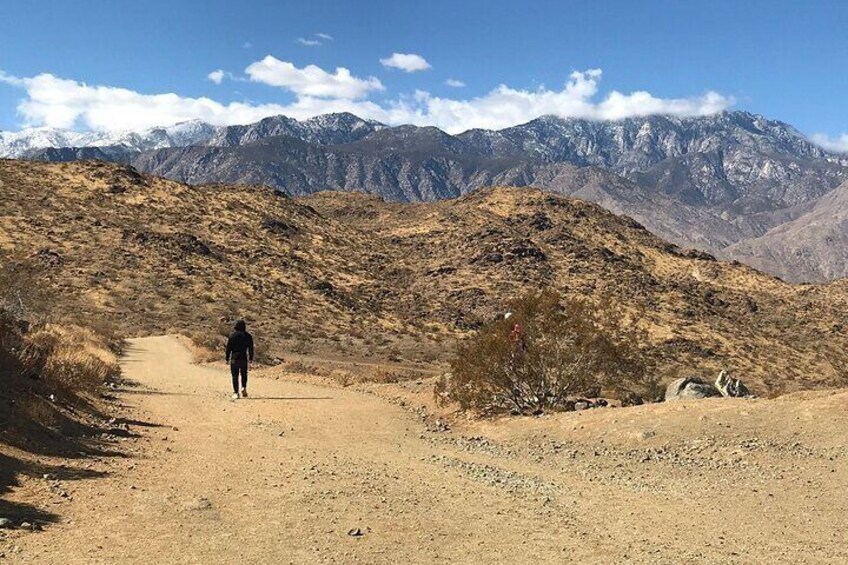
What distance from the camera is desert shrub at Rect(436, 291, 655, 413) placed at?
58.5ft

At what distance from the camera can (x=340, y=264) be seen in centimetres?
7106

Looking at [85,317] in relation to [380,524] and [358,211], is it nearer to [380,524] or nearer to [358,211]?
[380,524]

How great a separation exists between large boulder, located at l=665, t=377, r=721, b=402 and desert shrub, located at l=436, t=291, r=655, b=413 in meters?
2.08

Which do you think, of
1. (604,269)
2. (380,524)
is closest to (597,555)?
(380,524)

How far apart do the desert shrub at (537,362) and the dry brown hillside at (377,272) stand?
974 inches

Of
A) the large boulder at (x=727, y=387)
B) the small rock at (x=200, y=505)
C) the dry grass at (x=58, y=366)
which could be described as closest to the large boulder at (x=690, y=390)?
the large boulder at (x=727, y=387)

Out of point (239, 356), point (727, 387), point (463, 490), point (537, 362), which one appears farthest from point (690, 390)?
point (239, 356)

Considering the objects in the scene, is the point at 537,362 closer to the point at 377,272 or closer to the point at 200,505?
the point at 200,505

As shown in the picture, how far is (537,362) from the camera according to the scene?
17.8m

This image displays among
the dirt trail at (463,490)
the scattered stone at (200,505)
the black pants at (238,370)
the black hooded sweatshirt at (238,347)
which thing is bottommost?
the dirt trail at (463,490)

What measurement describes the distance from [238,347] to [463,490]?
10218mm

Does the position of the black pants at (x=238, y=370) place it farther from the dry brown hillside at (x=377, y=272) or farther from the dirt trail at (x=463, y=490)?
the dry brown hillside at (x=377, y=272)

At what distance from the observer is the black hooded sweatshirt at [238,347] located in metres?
18.2

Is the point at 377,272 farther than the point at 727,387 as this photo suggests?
Yes
